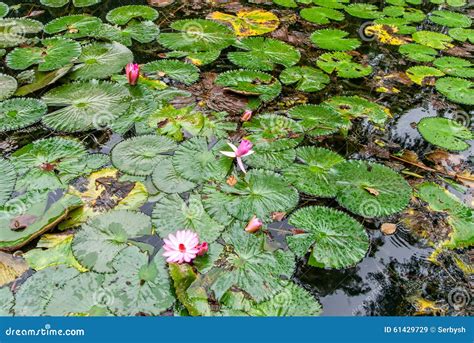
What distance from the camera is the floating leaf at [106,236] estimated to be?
6.70 feet

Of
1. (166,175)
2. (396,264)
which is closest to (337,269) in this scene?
(396,264)

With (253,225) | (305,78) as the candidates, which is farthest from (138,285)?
(305,78)

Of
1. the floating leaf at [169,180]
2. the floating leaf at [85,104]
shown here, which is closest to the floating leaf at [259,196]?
the floating leaf at [169,180]

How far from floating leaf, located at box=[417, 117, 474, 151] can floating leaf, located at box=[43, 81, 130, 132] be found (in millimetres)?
2198

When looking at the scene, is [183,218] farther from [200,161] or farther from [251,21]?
[251,21]

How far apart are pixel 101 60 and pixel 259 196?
6.49 feet

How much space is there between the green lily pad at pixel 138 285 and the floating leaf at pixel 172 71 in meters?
1.73

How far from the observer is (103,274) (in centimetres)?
199

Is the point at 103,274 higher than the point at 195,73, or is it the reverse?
the point at 195,73

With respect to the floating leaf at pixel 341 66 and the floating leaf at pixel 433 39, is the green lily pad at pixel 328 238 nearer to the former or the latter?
the floating leaf at pixel 341 66

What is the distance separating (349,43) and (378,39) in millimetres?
391

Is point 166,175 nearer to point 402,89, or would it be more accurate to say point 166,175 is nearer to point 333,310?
point 333,310

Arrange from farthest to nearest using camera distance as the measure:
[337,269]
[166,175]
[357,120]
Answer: [357,120] → [166,175] → [337,269]
